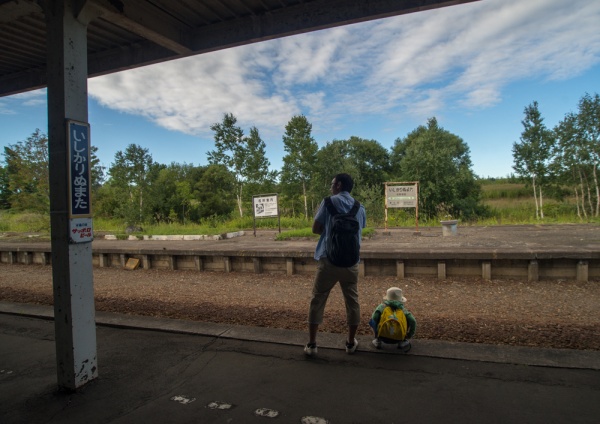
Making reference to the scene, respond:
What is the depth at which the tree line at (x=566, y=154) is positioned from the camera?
22.0 meters

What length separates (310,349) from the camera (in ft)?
11.8

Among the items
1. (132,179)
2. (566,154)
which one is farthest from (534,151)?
(132,179)

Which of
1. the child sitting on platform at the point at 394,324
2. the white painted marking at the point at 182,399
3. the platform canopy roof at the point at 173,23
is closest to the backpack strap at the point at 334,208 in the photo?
the child sitting on platform at the point at 394,324

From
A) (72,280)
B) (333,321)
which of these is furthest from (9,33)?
(333,321)

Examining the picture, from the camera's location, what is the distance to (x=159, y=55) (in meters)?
5.14

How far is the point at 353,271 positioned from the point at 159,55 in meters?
4.28

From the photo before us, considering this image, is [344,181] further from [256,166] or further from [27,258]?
Answer: [256,166]

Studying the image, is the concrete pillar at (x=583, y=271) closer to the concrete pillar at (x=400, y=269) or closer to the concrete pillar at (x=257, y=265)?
the concrete pillar at (x=400, y=269)

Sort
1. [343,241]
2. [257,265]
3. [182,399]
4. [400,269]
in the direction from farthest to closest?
[257,265] → [400,269] → [343,241] → [182,399]

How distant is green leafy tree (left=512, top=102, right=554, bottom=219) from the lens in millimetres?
22766

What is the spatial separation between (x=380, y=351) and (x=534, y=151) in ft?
81.3

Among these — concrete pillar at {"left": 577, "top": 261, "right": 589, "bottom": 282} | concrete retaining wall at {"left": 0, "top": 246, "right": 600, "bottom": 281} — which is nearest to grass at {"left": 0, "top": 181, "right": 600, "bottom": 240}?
concrete retaining wall at {"left": 0, "top": 246, "right": 600, "bottom": 281}

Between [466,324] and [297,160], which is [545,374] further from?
[297,160]

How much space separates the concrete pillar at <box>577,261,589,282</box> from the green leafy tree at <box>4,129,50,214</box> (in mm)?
19573
